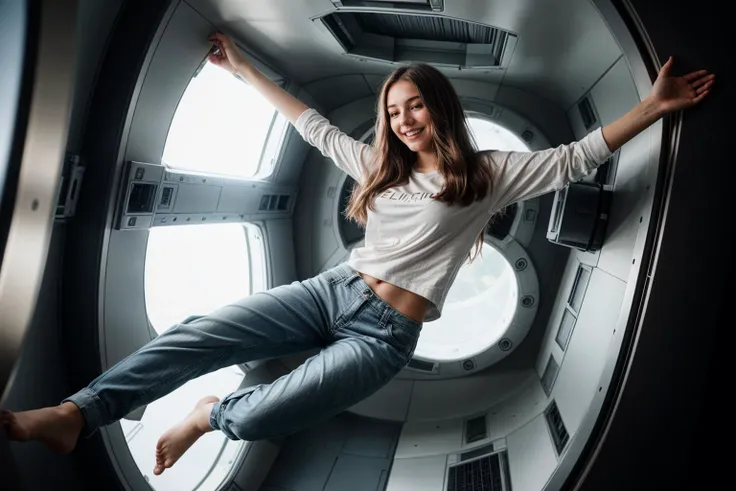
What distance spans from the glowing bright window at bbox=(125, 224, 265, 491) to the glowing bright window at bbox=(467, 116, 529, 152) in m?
1.69

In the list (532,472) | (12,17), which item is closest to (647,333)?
(532,472)

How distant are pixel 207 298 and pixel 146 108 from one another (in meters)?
1.44

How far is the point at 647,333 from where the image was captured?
178 centimetres

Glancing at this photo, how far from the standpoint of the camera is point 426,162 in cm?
222

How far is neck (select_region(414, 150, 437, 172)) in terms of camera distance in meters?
2.17

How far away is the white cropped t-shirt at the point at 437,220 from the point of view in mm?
1921

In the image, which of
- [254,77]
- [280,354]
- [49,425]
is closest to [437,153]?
[254,77]

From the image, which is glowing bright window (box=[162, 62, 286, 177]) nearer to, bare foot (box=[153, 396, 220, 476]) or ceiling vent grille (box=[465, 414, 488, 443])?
bare foot (box=[153, 396, 220, 476])

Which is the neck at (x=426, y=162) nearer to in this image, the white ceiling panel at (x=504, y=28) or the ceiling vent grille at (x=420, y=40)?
the white ceiling panel at (x=504, y=28)

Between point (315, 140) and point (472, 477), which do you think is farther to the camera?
point (472, 477)

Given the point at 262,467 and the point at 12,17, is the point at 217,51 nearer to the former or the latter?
the point at 12,17

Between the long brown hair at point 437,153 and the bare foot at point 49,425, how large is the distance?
1279 mm

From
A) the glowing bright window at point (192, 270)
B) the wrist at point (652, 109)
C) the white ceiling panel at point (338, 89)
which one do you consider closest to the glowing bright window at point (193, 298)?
the glowing bright window at point (192, 270)

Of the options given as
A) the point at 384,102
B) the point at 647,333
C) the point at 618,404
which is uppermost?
the point at 384,102
